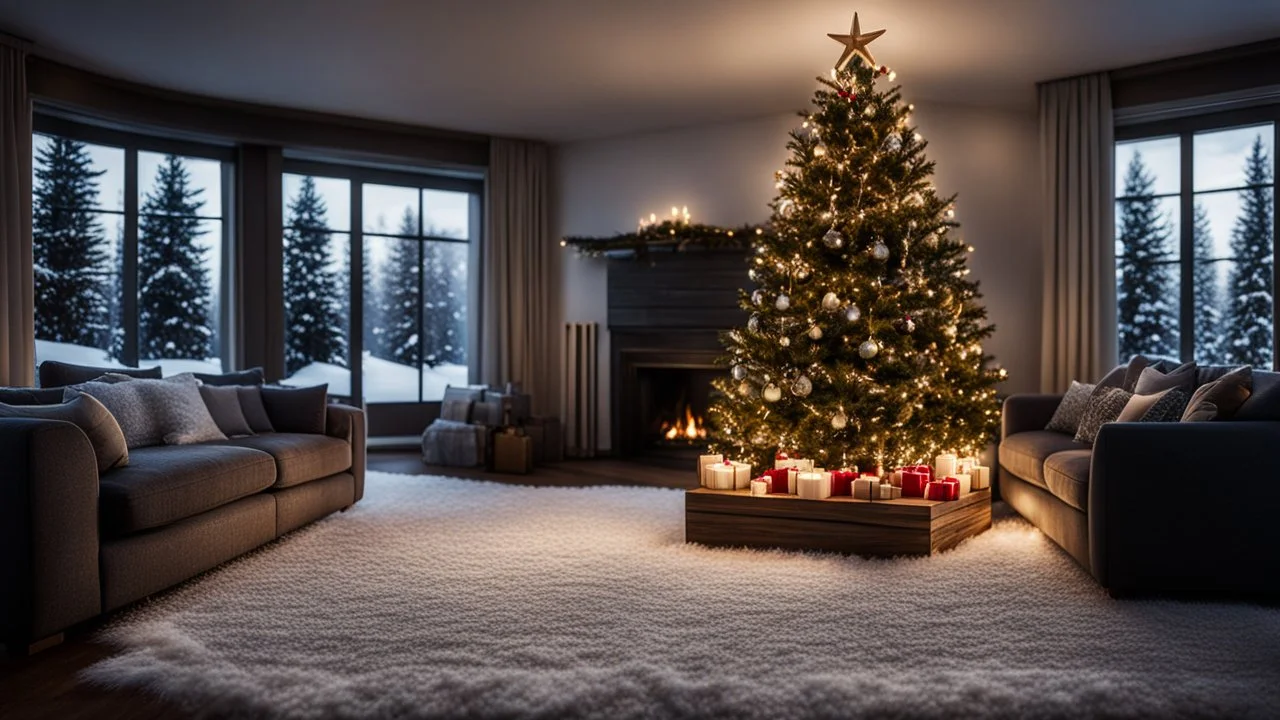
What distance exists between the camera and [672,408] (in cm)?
757

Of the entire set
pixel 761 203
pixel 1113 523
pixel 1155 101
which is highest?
pixel 1155 101

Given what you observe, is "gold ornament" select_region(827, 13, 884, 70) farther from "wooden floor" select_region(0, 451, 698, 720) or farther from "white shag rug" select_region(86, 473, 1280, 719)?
"wooden floor" select_region(0, 451, 698, 720)

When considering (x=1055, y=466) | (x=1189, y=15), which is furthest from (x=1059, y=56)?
(x=1055, y=466)

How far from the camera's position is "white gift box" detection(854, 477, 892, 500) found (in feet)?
13.5

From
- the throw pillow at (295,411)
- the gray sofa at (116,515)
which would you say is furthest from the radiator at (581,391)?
the gray sofa at (116,515)

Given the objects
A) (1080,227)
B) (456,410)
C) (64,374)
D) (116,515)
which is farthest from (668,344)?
(116,515)

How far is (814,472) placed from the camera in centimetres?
429

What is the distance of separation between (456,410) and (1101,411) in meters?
4.47

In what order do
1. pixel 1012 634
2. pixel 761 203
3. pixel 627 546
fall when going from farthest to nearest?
1. pixel 761 203
2. pixel 627 546
3. pixel 1012 634

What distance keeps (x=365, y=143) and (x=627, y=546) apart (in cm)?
456

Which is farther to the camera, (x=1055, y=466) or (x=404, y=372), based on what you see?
(x=404, y=372)

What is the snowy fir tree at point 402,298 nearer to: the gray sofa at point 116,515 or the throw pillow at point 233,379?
the throw pillow at point 233,379

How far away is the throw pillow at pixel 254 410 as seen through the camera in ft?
16.1

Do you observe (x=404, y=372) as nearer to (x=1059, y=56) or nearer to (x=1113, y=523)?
(x=1059, y=56)
